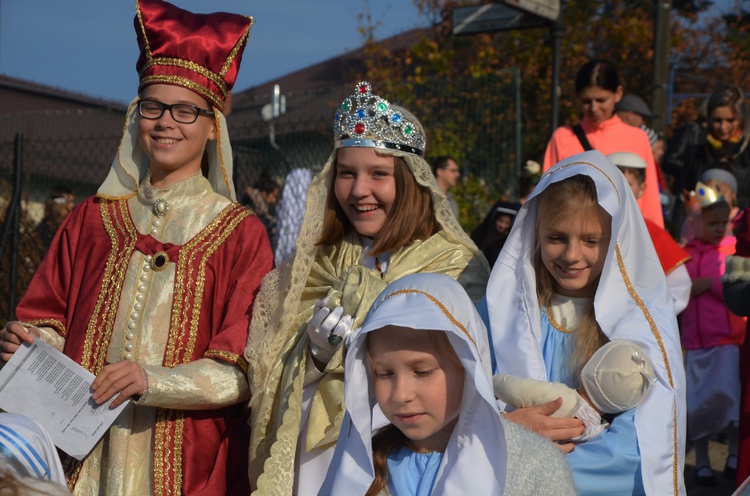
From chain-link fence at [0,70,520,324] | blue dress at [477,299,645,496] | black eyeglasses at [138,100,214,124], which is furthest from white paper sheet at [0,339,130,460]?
chain-link fence at [0,70,520,324]

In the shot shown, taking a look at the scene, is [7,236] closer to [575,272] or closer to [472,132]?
[472,132]

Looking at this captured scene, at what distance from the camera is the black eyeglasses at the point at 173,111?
13.0 feet

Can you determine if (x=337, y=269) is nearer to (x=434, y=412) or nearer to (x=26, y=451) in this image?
(x=434, y=412)

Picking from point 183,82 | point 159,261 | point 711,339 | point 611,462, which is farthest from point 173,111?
point 711,339

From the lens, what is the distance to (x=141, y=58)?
4.13 m

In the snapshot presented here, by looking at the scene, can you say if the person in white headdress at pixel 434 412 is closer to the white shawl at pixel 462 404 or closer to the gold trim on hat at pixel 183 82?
the white shawl at pixel 462 404

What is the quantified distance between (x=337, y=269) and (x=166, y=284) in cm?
67

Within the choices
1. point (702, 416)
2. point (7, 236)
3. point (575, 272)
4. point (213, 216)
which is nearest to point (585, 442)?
point (575, 272)

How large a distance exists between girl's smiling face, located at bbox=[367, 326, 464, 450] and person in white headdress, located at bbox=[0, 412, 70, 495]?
0.94 meters

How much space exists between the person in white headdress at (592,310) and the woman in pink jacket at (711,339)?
3.22 meters

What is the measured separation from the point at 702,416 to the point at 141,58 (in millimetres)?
4648

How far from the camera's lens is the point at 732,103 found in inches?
295

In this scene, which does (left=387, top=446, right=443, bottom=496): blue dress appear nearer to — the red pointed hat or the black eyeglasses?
the black eyeglasses

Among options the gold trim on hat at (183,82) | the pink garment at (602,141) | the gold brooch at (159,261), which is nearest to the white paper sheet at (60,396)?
the gold brooch at (159,261)
